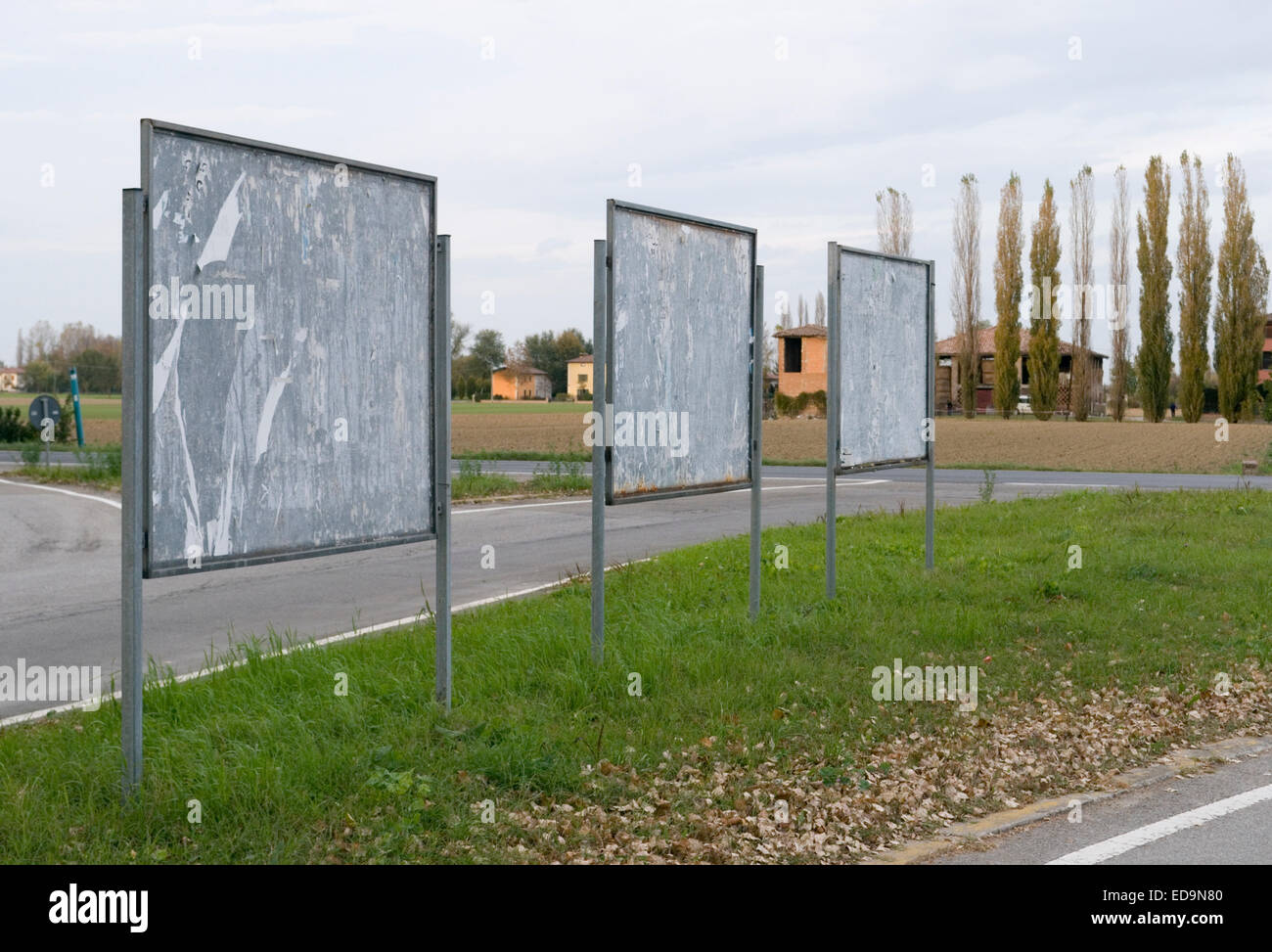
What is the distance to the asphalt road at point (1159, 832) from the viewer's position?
200 inches

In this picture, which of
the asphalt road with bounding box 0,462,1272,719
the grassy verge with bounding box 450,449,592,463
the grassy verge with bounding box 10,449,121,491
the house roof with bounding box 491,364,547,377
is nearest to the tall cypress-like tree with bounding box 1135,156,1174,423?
the grassy verge with bounding box 450,449,592,463

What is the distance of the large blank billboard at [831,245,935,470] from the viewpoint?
36.2 feet

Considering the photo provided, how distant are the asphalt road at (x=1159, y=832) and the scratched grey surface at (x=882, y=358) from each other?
5339 mm

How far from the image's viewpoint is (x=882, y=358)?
11883 millimetres

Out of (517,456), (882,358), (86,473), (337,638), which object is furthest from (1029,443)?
(337,638)

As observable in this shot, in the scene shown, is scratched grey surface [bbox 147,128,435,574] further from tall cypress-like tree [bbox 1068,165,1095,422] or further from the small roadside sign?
tall cypress-like tree [bbox 1068,165,1095,422]

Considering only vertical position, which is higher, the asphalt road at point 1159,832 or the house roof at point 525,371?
the house roof at point 525,371

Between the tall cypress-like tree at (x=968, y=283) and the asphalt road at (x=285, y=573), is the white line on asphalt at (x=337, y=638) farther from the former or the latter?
the tall cypress-like tree at (x=968, y=283)

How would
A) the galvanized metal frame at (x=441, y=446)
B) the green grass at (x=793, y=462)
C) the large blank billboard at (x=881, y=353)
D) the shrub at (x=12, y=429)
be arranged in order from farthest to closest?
the shrub at (x=12, y=429)
the green grass at (x=793, y=462)
the large blank billboard at (x=881, y=353)
the galvanized metal frame at (x=441, y=446)

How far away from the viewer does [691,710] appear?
6.89m

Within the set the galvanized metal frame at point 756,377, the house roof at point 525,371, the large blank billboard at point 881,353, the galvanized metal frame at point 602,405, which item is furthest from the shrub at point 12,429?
the house roof at point 525,371

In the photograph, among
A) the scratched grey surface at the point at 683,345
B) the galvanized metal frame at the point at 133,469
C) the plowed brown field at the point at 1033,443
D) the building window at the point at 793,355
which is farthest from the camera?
the building window at the point at 793,355
